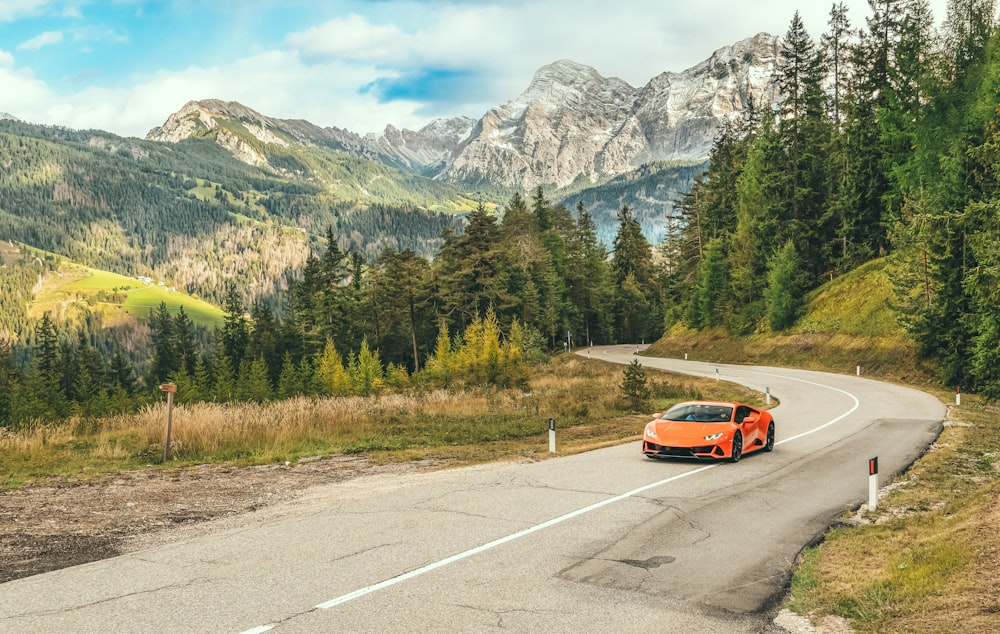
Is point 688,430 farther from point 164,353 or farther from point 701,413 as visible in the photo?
point 164,353

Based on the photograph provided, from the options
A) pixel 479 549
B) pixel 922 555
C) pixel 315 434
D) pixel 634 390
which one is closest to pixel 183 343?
pixel 634 390

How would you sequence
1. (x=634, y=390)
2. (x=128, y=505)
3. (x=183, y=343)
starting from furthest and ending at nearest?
(x=183, y=343) < (x=634, y=390) < (x=128, y=505)

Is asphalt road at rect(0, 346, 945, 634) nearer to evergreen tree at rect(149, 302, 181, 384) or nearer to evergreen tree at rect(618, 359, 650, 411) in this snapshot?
evergreen tree at rect(618, 359, 650, 411)

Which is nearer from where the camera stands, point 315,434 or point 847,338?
point 315,434

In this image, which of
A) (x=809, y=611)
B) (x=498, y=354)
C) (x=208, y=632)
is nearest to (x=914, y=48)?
(x=498, y=354)

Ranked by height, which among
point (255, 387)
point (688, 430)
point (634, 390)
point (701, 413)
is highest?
point (701, 413)

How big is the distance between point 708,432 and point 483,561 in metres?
9.26

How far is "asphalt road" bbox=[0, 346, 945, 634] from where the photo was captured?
19.8 ft

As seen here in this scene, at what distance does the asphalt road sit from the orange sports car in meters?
1.21

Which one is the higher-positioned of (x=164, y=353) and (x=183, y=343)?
(x=183, y=343)

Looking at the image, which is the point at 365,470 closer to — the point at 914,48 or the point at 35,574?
the point at 35,574

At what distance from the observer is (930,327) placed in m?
37.6

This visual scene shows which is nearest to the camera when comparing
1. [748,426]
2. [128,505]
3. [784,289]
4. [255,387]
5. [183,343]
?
[128,505]

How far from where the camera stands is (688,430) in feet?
51.5
